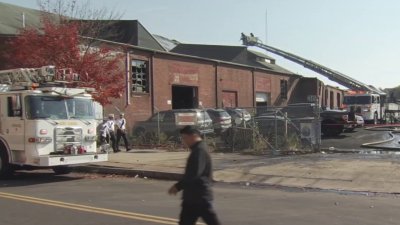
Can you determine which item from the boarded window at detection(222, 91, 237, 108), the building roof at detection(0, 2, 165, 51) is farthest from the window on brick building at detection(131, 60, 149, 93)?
the boarded window at detection(222, 91, 237, 108)

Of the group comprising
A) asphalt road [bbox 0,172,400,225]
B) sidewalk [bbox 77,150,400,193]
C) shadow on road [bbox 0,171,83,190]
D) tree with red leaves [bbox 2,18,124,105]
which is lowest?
shadow on road [bbox 0,171,83,190]

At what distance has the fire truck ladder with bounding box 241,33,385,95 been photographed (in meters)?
63.5

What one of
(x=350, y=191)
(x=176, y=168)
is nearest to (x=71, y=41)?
(x=176, y=168)

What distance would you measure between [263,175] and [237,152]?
6.80 metres

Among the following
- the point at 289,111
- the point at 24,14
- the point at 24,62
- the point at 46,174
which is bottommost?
A: the point at 46,174

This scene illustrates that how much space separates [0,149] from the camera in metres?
15.3

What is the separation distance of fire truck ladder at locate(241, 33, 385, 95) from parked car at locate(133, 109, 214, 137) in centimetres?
3431

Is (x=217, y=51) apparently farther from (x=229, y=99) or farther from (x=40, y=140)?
(x=40, y=140)

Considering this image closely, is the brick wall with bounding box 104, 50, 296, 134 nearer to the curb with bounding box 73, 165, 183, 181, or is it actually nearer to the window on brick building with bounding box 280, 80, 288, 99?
the window on brick building with bounding box 280, 80, 288, 99

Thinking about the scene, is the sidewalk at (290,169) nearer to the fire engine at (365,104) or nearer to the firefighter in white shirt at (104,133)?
the firefighter in white shirt at (104,133)

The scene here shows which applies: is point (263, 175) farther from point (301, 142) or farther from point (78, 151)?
point (301, 142)

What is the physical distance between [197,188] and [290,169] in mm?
9896

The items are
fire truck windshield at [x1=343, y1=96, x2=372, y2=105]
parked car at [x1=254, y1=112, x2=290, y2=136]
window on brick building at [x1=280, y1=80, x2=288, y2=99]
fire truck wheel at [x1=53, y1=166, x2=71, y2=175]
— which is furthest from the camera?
window on brick building at [x1=280, y1=80, x2=288, y2=99]

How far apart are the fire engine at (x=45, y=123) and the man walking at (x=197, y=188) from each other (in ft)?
29.9
